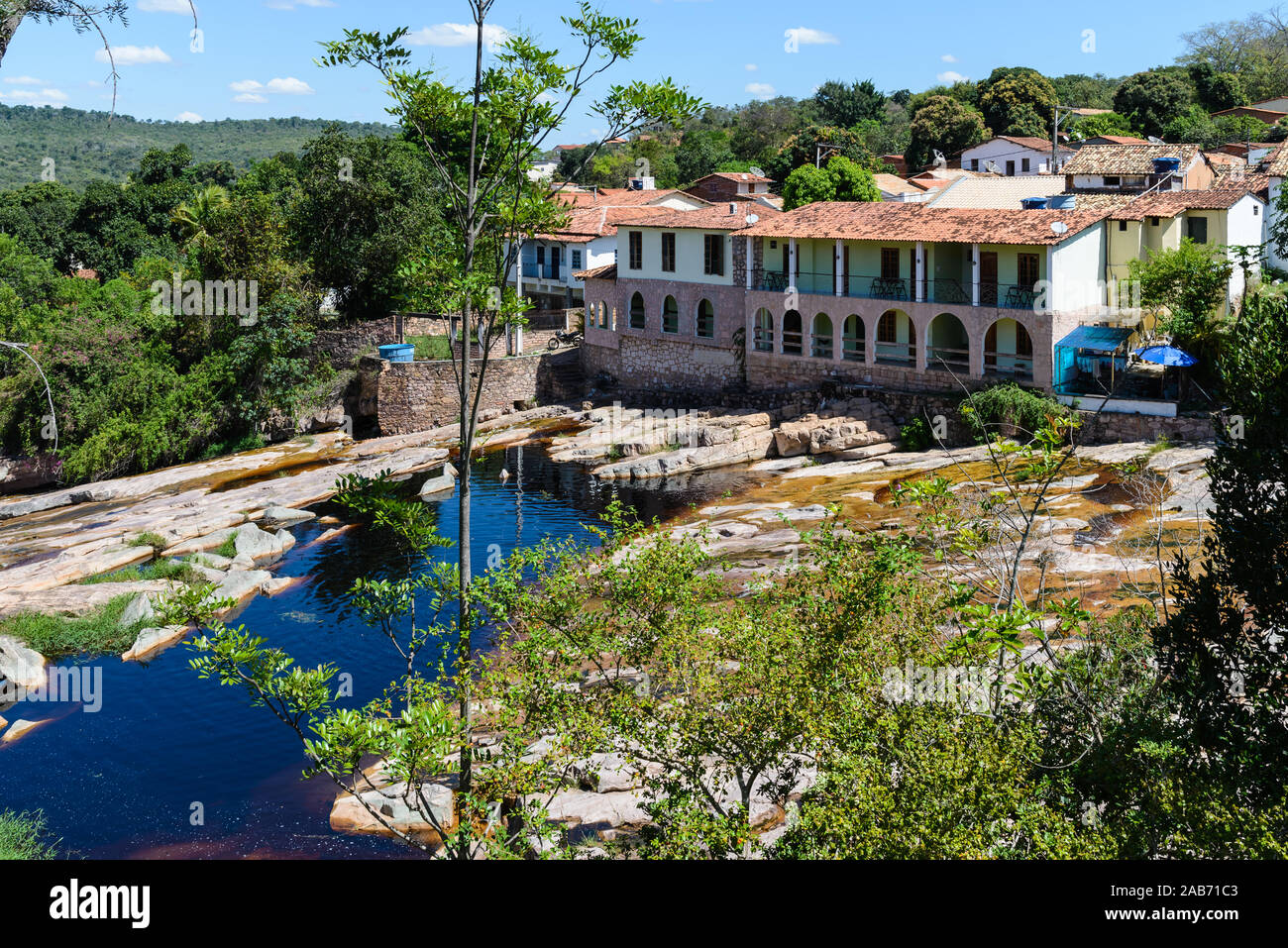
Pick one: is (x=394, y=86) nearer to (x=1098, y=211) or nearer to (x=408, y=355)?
(x=1098, y=211)

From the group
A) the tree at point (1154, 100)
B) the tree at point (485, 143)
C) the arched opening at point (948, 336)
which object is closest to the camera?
the tree at point (485, 143)

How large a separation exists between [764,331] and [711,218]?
5.50 metres

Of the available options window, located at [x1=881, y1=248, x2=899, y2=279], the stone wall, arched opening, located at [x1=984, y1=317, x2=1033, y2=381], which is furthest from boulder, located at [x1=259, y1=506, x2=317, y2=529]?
arched opening, located at [x1=984, y1=317, x2=1033, y2=381]

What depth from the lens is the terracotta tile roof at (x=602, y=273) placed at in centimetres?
5297

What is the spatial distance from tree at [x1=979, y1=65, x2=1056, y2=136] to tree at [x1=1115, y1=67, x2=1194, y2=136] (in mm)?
5262

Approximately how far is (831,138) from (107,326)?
41.7 m

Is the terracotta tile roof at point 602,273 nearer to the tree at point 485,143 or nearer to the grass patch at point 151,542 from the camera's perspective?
the grass patch at point 151,542

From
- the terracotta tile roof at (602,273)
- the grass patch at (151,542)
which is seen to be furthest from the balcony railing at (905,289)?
the grass patch at (151,542)

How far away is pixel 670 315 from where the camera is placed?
166 ft

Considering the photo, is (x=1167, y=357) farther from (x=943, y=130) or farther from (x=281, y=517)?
(x=943, y=130)

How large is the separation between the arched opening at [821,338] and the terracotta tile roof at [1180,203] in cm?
1110

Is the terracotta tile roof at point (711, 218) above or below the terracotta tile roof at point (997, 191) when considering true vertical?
below

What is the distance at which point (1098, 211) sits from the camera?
3756 cm

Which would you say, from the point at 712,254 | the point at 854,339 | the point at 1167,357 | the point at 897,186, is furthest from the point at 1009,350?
the point at 897,186
